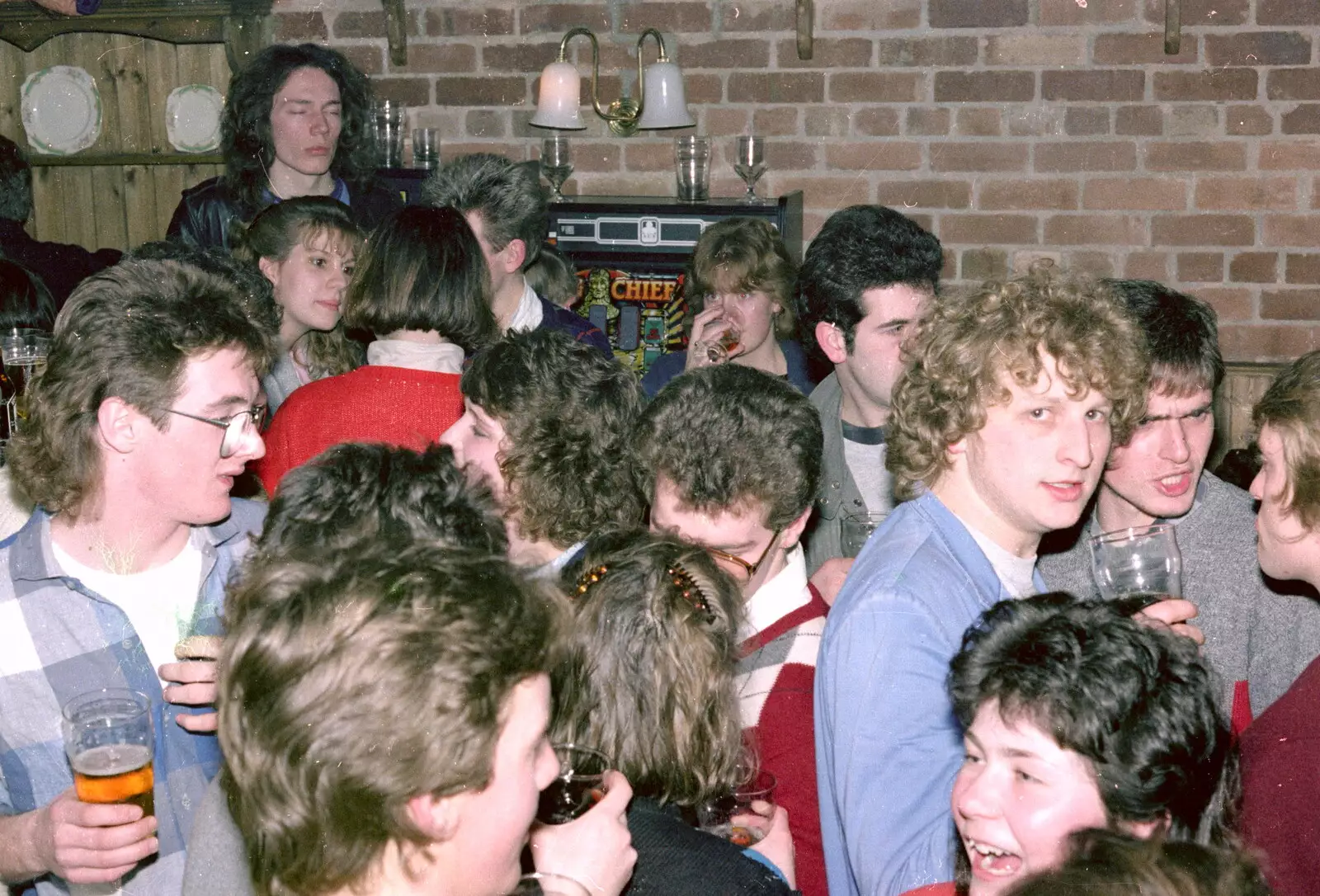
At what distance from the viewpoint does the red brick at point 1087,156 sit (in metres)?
4.73

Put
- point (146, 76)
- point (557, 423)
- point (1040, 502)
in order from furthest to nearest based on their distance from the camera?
point (146, 76) < point (557, 423) < point (1040, 502)

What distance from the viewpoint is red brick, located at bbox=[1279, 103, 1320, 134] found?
4.57 meters

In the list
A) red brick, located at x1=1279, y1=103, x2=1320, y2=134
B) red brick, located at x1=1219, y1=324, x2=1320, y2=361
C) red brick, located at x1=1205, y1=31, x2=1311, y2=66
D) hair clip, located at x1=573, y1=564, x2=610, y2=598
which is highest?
red brick, located at x1=1205, y1=31, x2=1311, y2=66

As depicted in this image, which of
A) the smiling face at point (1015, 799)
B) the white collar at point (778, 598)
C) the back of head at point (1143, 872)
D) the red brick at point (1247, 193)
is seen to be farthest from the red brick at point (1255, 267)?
the back of head at point (1143, 872)

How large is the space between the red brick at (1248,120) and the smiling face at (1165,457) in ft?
9.14

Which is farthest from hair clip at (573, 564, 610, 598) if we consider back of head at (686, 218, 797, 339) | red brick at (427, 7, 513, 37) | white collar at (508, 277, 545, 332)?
red brick at (427, 7, 513, 37)

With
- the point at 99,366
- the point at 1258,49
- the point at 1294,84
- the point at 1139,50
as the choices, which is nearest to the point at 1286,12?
the point at 1258,49

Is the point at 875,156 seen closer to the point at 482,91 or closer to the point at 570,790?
the point at 482,91

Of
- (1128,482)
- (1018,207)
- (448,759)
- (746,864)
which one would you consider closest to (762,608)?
(746,864)

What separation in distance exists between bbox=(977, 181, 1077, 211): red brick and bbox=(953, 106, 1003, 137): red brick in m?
0.18

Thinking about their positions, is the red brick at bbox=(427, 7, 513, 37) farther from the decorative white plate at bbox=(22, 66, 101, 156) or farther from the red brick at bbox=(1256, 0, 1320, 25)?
the red brick at bbox=(1256, 0, 1320, 25)

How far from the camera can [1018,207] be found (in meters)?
4.84

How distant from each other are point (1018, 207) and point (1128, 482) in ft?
9.16

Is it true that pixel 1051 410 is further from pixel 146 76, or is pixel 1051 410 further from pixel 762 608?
pixel 146 76
